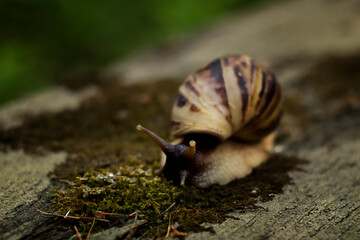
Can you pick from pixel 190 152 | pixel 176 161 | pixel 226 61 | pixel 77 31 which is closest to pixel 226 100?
pixel 226 61

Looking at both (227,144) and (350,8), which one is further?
(350,8)

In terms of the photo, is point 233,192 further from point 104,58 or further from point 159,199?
point 104,58

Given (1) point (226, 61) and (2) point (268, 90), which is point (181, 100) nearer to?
(1) point (226, 61)

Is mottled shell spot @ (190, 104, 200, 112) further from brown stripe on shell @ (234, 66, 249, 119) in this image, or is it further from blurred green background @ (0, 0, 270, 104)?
blurred green background @ (0, 0, 270, 104)

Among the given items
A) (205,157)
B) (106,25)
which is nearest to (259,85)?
(205,157)

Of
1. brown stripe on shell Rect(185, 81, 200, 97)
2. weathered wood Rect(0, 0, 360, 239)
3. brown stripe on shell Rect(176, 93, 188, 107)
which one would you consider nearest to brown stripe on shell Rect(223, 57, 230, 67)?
brown stripe on shell Rect(185, 81, 200, 97)

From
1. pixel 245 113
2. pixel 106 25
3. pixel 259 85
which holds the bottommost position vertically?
pixel 245 113

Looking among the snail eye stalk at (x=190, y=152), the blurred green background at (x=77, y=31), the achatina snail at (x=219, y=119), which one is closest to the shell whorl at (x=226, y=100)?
the achatina snail at (x=219, y=119)

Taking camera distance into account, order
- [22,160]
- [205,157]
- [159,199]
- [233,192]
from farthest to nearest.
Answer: [22,160] → [205,157] → [233,192] → [159,199]
